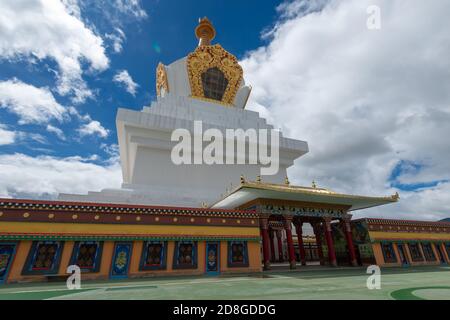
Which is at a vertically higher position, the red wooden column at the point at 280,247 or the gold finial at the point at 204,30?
the gold finial at the point at 204,30

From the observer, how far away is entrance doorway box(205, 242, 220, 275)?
32.5 ft

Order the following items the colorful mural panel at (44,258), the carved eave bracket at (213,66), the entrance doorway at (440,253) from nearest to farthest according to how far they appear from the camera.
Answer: the colorful mural panel at (44,258)
the entrance doorway at (440,253)
the carved eave bracket at (213,66)

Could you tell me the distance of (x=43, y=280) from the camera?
7859 mm

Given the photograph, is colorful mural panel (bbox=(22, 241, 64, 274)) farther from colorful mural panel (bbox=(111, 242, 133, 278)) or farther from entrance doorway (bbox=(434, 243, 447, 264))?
entrance doorway (bbox=(434, 243, 447, 264))

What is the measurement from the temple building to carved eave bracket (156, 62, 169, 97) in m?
0.12

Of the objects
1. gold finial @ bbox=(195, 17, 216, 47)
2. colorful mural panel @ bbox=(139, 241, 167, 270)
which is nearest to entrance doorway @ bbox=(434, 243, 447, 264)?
colorful mural panel @ bbox=(139, 241, 167, 270)

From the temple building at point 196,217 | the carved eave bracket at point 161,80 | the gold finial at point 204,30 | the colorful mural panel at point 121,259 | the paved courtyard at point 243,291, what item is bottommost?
the paved courtyard at point 243,291

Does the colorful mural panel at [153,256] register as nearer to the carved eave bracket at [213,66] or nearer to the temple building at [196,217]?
the temple building at [196,217]

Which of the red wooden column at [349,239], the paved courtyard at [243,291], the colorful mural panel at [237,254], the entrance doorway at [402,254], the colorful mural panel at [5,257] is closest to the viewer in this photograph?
the paved courtyard at [243,291]

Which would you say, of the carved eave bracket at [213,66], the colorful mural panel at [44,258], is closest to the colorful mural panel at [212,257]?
the colorful mural panel at [44,258]

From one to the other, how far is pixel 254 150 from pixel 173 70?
410 inches

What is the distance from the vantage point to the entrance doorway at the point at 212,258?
990 centimetres
